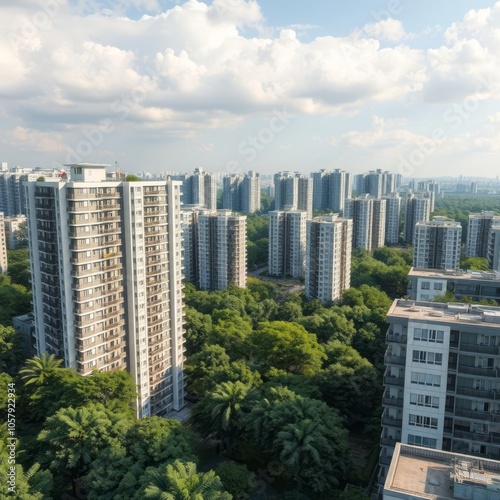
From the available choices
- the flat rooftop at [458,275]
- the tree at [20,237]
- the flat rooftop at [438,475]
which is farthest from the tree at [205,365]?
the tree at [20,237]

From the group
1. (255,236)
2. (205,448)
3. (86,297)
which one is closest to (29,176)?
(255,236)

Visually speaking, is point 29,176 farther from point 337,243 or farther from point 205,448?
point 205,448

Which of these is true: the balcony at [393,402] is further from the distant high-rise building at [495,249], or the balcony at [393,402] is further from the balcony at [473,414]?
the distant high-rise building at [495,249]

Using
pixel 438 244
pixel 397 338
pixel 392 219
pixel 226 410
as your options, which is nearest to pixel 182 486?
pixel 226 410

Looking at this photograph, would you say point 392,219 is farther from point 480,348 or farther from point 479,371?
point 479,371

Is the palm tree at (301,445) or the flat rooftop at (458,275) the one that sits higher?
the flat rooftop at (458,275)

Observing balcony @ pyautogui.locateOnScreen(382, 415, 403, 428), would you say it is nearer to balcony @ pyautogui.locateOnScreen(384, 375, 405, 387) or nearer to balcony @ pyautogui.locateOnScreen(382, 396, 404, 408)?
balcony @ pyautogui.locateOnScreen(382, 396, 404, 408)
